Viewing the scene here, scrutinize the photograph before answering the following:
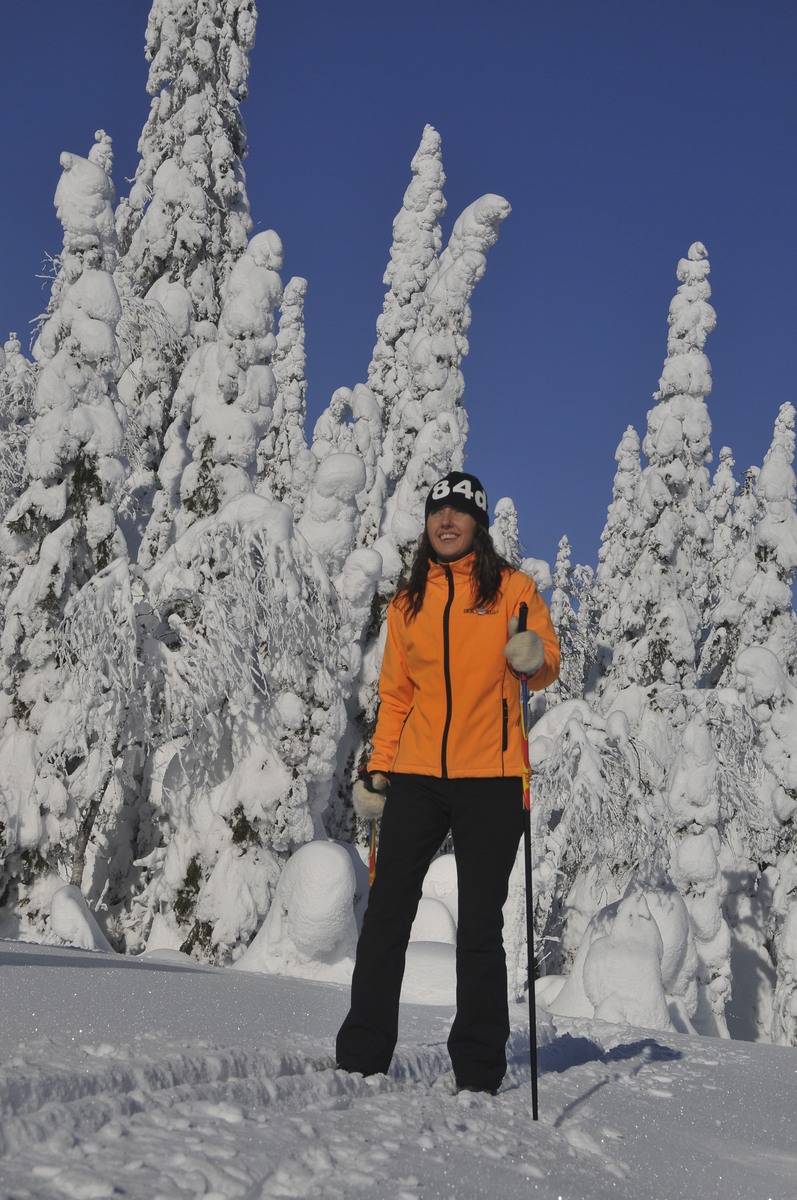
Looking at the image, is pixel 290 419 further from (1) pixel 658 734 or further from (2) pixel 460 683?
(2) pixel 460 683

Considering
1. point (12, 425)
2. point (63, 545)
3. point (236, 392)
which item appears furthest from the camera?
point (12, 425)

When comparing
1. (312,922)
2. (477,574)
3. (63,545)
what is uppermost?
(63,545)

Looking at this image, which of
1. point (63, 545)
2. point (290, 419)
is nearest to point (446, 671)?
point (63, 545)

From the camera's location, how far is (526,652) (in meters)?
2.93

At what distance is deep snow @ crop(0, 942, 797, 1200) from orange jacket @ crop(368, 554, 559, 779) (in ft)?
3.22

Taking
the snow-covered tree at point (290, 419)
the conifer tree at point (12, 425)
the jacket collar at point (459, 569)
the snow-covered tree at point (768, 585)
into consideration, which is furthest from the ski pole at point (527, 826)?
the snow-covered tree at point (290, 419)

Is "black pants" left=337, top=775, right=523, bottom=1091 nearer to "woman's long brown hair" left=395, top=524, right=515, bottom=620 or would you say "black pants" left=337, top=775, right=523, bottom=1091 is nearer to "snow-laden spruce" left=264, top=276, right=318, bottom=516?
"woman's long brown hair" left=395, top=524, right=515, bottom=620

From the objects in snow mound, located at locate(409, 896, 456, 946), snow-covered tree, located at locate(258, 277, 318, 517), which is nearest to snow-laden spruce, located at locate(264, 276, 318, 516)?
snow-covered tree, located at locate(258, 277, 318, 517)

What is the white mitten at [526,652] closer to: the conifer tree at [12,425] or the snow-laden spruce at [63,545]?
the snow-laden spruce at [63,545]

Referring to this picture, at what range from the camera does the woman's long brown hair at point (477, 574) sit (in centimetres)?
315

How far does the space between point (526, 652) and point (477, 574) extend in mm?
396

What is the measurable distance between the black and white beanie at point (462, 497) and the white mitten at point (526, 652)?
51 cm

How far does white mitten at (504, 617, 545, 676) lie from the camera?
9.61 feet

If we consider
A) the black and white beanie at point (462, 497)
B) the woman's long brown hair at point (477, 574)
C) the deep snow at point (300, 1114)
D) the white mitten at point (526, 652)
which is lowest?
the deep snow at point (300, 1114)
